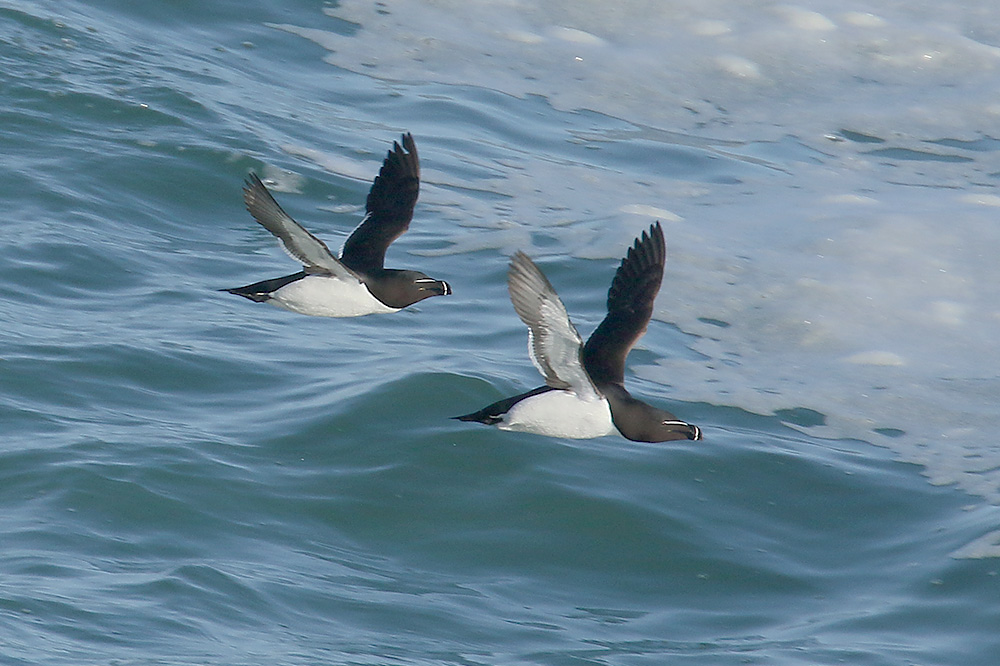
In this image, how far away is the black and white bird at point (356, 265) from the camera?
22.0ft

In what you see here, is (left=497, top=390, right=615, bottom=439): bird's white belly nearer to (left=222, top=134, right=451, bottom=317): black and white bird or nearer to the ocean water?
(left=222, top=134, right=451, bottom=317): black and white bird

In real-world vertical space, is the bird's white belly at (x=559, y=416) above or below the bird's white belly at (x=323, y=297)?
below

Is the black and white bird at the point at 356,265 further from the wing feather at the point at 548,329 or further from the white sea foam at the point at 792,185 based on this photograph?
the white sea foam at the point at 792,185

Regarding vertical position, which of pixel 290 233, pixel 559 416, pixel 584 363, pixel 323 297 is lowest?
pixel 559 416

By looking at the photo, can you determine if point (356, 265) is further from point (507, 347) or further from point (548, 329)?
point (507, 347)

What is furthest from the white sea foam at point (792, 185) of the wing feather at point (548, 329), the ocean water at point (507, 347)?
the wing feather at point (548, 329)

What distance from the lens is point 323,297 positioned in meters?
7.07

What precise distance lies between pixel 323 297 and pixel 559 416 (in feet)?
4.45

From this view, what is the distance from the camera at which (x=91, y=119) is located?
15961 millimetres

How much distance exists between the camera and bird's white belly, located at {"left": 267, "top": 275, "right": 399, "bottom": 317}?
277 inches

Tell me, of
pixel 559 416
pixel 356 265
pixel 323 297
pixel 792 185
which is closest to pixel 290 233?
pixel 323 297

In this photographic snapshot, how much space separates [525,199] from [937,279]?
4014mm

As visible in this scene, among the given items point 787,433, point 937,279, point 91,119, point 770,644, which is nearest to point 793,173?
point 937,279

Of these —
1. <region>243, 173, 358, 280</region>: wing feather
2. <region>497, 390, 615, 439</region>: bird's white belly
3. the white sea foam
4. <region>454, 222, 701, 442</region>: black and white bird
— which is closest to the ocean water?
the white sea foam
